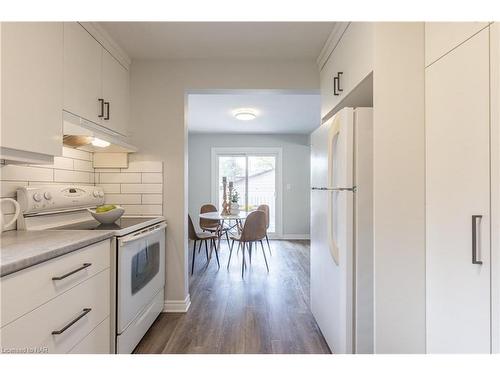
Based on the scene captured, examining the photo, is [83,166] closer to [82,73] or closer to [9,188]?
[9,188]

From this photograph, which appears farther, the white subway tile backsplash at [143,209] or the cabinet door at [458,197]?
the white subway tile backsplash at [143,209]

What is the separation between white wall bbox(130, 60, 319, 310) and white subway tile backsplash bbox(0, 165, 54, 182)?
0.75 metres

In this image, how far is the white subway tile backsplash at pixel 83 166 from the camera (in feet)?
6.68

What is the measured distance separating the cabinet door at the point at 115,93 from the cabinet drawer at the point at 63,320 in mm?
1179

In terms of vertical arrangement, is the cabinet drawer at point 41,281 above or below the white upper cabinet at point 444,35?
below

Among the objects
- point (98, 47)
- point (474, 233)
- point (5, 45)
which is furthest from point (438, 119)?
point (98, 47)

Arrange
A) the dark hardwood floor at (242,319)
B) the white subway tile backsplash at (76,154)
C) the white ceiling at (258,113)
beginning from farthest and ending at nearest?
the white ceiling at (258,113), the white subway tile backsplash at (76,154), the dark hardwood floor at (242,319)

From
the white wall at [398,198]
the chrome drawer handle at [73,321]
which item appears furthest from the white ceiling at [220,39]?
the chrome drawer handle at [73,321]

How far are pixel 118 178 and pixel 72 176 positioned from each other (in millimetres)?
371

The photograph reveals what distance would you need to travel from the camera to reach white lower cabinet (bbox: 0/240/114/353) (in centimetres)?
84

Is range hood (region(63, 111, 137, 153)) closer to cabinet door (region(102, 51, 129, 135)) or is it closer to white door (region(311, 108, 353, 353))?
cabinet door (region(102, 51, 129, 135))

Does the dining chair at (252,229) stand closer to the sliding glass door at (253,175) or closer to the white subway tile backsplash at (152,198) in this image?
the white subway tile backsplash at (152,198)

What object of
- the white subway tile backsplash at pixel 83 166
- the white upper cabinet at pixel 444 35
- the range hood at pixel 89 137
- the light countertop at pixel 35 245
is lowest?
the light countertop at pixel 35 245

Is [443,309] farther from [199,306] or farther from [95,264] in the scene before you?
[199,306]
